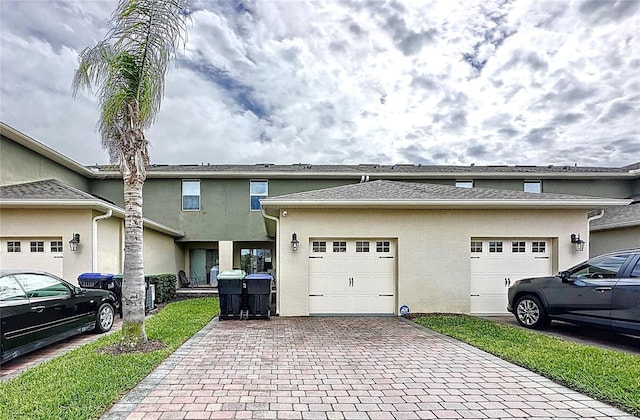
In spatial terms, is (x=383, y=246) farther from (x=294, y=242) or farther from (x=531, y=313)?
(x=531, y=313)

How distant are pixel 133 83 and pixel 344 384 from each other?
5.75 metres

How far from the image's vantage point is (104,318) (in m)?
7.41

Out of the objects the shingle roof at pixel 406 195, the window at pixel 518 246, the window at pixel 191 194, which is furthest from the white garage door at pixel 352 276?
the window at pixel 191 194

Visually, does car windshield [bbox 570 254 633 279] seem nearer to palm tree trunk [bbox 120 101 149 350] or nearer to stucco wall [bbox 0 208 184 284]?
palm tree trunk [bbox 120 101 149 350]

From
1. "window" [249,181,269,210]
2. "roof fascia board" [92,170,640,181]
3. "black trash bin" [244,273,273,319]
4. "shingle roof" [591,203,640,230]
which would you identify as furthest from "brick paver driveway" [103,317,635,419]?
"roof fascia board" [92,170,640,181]

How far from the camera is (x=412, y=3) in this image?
953 centimetres

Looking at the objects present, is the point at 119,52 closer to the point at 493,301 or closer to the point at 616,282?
the point at 616,282

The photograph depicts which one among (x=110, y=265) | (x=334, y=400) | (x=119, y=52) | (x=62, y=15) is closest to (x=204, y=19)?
(x=62, y=15)

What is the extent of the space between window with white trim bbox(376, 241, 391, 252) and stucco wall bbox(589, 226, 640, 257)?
8123 millimetres

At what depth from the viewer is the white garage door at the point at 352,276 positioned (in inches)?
375

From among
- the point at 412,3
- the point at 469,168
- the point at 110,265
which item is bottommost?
the point at 110,265

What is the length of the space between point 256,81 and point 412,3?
20.7ft

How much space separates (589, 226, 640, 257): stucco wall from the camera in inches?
446

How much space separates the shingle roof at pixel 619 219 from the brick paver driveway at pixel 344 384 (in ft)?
29.4
